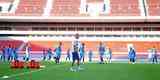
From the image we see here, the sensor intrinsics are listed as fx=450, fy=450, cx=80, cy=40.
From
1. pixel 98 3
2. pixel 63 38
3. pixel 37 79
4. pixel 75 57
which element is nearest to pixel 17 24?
pixel 63 38

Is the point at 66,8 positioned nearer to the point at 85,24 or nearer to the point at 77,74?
the point at 85,24

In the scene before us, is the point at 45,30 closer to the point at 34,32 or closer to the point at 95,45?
the point at 34,32

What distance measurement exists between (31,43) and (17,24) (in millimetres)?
5135

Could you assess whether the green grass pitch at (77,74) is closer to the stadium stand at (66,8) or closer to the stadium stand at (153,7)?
the stadium stand at (153,7)

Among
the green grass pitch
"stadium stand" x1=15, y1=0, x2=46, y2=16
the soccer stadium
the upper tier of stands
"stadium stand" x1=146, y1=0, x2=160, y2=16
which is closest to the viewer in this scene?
the green grass pitch

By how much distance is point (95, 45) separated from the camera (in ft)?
177

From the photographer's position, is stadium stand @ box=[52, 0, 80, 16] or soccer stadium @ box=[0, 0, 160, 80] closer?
soccer stadium @ box=[0, 0, 160, 80]

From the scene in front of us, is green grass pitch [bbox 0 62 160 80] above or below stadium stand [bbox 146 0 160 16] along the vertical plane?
below

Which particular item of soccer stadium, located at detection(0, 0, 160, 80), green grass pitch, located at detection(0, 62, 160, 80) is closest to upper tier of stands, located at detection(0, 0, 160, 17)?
soccer stadium, located at detection(0, 0, 160, 80)

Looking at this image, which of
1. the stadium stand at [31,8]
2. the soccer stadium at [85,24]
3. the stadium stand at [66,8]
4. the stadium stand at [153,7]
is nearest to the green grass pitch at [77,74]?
the soccer stadium at [85,24]

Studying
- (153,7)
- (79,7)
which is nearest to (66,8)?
(79,7)

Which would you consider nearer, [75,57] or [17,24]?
[75,57]

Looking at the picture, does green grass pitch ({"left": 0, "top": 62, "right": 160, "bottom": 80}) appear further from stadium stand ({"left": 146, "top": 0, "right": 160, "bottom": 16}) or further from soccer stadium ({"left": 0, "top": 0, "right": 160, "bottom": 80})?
stadium stand ({"left": 146, "top": 0, "right": 160, "bottom": 16})

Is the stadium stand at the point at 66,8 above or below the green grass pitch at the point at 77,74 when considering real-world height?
above
